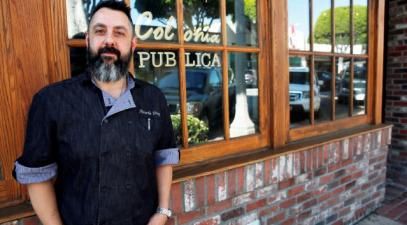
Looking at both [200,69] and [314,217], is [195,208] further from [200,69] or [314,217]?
[314,217]

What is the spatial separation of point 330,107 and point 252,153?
3.33ft

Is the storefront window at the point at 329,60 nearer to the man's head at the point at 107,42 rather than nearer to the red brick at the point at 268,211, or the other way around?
the red brick at the point at 268,211

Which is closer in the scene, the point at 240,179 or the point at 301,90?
the point at 240,179

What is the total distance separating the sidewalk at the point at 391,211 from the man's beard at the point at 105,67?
2.69 meters

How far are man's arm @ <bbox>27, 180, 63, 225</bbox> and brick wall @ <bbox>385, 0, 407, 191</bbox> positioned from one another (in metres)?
3.59

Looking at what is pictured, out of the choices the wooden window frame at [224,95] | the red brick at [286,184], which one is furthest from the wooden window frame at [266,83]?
the red brick at [286,184]

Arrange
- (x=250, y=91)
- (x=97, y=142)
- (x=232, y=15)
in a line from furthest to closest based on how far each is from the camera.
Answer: (x=250, y=91)
(x=232, y=15)
(x=97, y=142)

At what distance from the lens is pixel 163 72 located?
1.86 metres

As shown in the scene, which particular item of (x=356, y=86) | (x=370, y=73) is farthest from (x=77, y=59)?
(x=370, y=73)

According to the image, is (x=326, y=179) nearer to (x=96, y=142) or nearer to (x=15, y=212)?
(x=96, y=142)

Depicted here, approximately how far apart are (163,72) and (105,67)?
620mm

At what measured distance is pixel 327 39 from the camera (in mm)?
2768

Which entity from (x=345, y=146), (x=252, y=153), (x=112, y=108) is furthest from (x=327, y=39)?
(x=112, y=108)

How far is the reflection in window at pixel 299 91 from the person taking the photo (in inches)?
99.3
